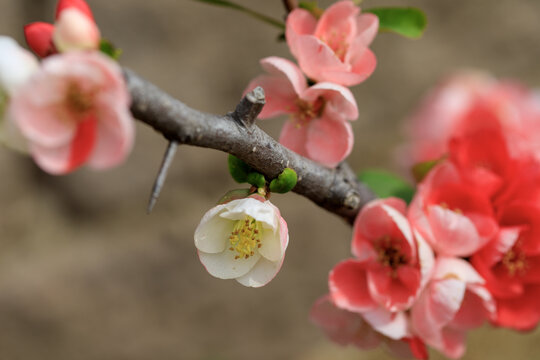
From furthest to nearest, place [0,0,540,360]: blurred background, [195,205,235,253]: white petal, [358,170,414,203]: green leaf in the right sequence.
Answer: [0,0,540,360]: blurred background < [358,170,414,203]: green leaf < [195,205,235,253]: white petal

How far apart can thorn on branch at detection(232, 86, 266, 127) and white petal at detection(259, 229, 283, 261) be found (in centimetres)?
8

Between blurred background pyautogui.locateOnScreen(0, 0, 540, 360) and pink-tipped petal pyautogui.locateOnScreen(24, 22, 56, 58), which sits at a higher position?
pink-tipped petal pyautogui.locateOnScreen(24, 22, 56, 58)

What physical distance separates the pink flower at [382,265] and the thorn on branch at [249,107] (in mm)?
159

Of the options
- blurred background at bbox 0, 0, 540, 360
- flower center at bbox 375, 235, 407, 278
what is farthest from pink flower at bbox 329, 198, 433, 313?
blurred background at bbox 0, 0, 540, 360

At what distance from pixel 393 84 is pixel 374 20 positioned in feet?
3.61

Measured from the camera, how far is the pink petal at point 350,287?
0.44 meters

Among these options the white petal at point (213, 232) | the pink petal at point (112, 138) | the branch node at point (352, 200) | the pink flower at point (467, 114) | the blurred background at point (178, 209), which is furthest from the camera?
the blurred background at point (178, 209)

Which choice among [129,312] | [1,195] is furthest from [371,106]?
[1,195]

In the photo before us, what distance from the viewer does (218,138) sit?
0.32 metres

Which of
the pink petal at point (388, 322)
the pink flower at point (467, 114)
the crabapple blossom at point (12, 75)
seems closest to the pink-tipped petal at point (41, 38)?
the crabapple blossom at point (12, 75)

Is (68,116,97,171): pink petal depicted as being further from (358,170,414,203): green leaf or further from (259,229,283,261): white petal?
(358,170,414,203): green leaf

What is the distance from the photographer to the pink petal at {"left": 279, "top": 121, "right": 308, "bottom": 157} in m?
0.44

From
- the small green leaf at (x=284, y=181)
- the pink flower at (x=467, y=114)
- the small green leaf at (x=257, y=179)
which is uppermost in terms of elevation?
the small green leaf at (x=284, y=181)

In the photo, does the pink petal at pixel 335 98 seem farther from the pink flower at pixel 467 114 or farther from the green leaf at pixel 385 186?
the pink flower at pixel 467 114
